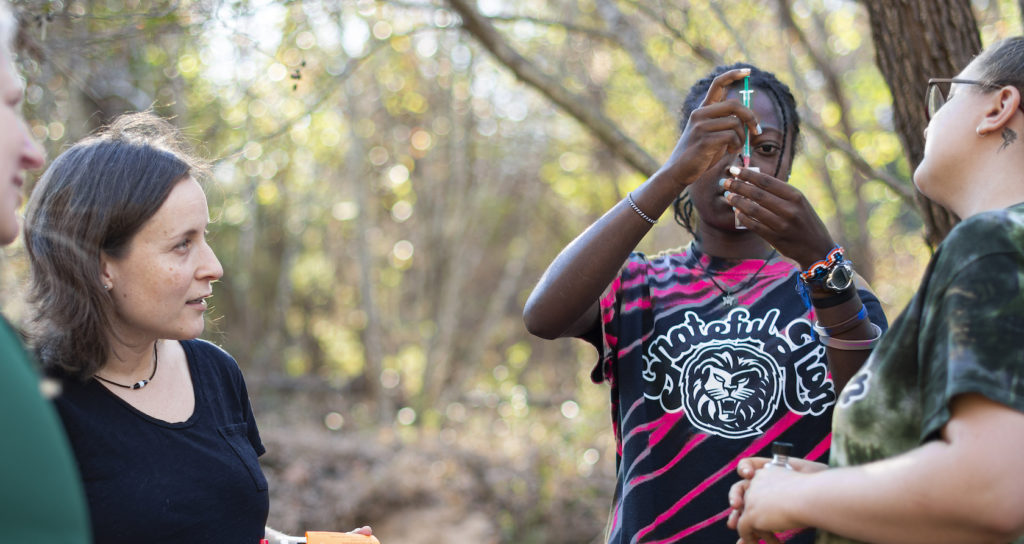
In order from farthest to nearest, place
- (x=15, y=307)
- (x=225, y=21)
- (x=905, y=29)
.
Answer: (x=225, y=21) < (x=905, y=29) < (x=15, y=307)

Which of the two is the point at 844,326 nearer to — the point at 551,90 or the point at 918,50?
the point at 918,50

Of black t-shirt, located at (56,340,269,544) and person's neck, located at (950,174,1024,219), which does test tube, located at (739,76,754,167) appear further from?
black t-shirt, located at (56,340,269,544)

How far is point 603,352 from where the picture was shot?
222 cm

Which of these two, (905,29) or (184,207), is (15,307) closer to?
(184,207)

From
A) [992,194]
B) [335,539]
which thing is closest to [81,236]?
[335,539]

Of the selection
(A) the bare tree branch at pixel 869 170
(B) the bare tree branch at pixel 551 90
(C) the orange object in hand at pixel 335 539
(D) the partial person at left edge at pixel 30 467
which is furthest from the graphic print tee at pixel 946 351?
(B) the bare tree branch at pixel 551 90

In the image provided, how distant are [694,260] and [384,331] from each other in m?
7.16

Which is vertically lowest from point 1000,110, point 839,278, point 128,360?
point 839,278

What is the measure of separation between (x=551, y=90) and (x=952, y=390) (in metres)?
2.92

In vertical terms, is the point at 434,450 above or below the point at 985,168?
below

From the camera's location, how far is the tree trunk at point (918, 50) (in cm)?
270

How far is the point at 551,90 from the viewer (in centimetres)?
397

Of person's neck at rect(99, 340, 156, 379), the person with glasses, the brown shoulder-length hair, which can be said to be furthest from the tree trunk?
person's neck at rect(99, 340, 156, 379)

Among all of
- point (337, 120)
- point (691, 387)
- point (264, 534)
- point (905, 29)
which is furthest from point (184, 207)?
point (337, 120)
